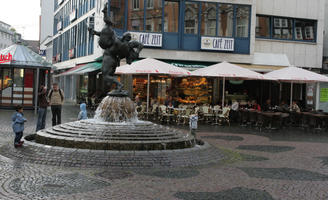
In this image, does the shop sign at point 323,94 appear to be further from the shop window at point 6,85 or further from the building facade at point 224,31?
the shop window at point 6,85

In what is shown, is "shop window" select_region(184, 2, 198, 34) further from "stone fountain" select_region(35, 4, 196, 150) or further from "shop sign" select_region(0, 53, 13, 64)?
"stone fountain" select_region(35, 4, 196, 150)

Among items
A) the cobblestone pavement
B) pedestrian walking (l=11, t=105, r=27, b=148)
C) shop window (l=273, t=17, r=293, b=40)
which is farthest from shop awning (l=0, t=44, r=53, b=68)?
Result: shop window (l=273, t=17, r=293, b=40)

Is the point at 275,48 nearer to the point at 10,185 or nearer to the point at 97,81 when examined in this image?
the point at 97,81

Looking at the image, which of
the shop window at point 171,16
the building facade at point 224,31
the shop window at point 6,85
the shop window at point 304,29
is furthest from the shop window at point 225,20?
the shop window at point 6,85

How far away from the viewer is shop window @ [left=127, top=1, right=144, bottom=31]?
26406 millimetres

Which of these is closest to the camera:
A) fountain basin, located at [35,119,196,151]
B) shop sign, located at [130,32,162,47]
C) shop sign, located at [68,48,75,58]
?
fountain basin, located at [35,119,196,151]

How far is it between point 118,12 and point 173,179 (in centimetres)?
2038

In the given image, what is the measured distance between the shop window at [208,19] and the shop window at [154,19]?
2912 millimetres

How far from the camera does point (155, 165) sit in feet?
28.9

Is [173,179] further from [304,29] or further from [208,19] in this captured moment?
[304,29]

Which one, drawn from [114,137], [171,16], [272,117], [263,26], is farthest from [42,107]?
[263,26]

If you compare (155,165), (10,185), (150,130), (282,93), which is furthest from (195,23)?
(10,185)

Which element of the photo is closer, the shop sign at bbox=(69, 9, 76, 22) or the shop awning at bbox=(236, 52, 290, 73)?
the shop awning at bbox=(236, 52, 290, 73)

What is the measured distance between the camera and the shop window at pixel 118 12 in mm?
26375
